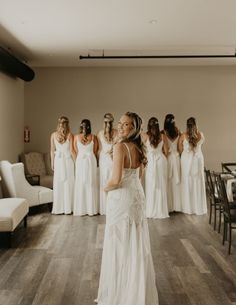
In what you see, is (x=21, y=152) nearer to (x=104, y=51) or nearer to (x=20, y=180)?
(x=20, y=180)

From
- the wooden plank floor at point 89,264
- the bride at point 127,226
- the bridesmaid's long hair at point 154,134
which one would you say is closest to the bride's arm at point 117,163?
the bride at point 127,226

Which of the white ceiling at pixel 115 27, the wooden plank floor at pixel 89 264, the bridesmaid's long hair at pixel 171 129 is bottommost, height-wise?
the wooden plank floor at pixel 89 264

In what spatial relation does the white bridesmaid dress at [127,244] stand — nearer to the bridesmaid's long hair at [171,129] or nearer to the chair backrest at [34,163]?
the bridesmaid's long hair at [171,129]

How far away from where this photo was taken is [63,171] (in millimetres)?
7754

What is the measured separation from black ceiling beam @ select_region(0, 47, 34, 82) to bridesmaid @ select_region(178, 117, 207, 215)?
3.59m

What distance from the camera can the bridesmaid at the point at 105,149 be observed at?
7426mm

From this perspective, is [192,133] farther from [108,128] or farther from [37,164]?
[37,164]

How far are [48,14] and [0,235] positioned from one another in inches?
128

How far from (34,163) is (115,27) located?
466 centimetres

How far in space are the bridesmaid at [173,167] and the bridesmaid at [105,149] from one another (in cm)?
105

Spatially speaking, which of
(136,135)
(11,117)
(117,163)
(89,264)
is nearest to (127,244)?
(117,163)

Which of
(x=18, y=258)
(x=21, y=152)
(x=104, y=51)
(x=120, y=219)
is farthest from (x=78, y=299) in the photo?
(x=21, y=152)

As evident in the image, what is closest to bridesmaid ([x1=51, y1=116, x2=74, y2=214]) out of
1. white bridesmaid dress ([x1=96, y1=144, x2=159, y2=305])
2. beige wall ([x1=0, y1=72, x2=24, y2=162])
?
beige wall ([x1=0, y1=72, x2=24, y2=162])

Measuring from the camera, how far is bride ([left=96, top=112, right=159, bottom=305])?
10.7 ft
